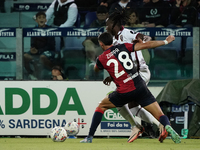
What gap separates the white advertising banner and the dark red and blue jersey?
232cm

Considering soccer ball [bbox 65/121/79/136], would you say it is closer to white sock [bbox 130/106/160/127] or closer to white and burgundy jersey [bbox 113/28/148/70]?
white sock [bbox 130/106/160/127]

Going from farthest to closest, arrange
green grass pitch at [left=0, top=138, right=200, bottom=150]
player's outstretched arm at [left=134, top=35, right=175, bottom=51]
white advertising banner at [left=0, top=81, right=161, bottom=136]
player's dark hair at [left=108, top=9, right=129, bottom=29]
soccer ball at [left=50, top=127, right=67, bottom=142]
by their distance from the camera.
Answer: white advertising banner at [left=0, top=81, right=161, bottom=136], player's dark hair at [left=108, top=9, right=129, bottom=29], soccer ball at [left=50, top=127, right=67, bottom=142], player's outstretched arm at [left=134, top=35, right=175, bottom=51], green grass pitch at [left=0, top=138, right=200, bottom=150]

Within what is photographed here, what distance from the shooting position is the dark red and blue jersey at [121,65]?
5680 mm

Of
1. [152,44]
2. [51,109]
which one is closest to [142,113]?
[152,44]

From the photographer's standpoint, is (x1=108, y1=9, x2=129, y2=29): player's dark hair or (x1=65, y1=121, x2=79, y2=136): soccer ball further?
(x1=65, y1=121, x2=79, y2=136): soccer ball

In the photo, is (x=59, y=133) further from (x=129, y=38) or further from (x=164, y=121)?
(x=129, y=38)

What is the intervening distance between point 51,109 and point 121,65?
2777mm

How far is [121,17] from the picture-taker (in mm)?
A: 6457

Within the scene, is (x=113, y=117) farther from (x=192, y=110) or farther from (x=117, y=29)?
(x=117, y=29)

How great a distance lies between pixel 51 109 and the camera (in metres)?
8.05

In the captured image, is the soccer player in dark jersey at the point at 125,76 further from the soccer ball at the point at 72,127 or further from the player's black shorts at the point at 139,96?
the soccer ball at the point at 72,127

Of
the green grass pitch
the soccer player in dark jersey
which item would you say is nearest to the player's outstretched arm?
the soccer player in dark jersey

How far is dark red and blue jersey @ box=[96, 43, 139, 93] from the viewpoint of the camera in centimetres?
568

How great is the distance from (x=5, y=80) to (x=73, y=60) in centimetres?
148
